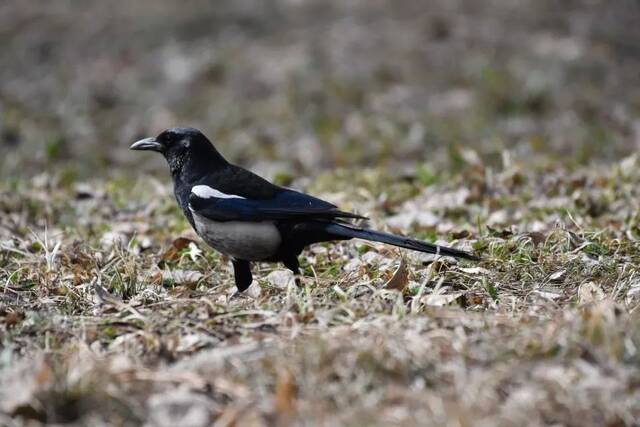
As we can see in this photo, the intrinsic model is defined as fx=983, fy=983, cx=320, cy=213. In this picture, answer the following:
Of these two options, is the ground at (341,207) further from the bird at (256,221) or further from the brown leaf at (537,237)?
the bird at (256,221)

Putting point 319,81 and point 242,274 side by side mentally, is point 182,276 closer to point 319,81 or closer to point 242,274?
point 242,274

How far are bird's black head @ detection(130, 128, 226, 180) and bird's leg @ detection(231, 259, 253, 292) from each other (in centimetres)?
63

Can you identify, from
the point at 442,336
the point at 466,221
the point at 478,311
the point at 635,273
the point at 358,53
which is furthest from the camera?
the point at 358,53

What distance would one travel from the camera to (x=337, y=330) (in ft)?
12.4

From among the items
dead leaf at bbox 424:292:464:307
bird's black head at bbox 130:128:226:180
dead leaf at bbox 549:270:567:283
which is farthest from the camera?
bird's black head at bbox 130:128:226:180

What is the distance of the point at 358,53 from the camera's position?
11.9 m

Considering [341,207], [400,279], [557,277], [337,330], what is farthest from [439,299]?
[341,207]

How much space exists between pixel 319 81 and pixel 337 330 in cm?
762

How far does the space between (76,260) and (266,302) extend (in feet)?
4.60

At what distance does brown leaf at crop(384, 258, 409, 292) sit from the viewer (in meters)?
4.57

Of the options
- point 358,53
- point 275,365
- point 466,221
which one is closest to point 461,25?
point 358,53

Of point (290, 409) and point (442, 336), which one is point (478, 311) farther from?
point (290, 409)

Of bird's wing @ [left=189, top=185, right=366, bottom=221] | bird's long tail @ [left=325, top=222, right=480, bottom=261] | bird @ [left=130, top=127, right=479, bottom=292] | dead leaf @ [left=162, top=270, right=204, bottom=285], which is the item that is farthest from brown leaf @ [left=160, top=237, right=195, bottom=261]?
bird's long tail @ [left=325, top=222, right=480, bottom=261]

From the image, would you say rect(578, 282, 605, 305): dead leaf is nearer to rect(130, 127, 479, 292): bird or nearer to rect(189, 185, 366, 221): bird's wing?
rect(130, 127, 479, 292): bird
